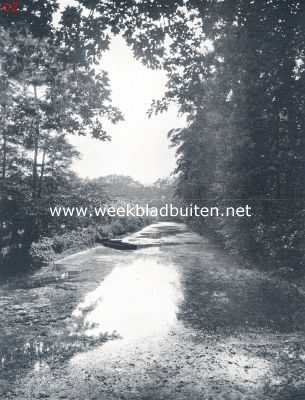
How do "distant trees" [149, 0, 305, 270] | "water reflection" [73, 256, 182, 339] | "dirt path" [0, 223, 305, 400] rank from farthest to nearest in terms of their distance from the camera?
"distant trees" [149, 0, 305, 270] → "water reflection" [73, 256, 182, 339] → "dirt path" [0, 223, 305, 400]

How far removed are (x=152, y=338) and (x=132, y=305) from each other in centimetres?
280

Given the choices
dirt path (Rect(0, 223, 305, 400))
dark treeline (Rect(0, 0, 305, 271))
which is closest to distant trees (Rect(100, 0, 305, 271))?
dark treeline (Rect(0, 0, 305, 271))

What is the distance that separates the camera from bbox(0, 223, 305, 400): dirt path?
5176 mm

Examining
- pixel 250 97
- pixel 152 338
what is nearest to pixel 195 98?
pixel 152 338

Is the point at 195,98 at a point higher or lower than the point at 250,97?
lower

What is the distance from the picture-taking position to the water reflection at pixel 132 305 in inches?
312

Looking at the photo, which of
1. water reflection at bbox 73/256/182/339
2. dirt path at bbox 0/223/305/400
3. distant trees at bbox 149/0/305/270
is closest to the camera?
dirt path at bbox 0/223/305/400

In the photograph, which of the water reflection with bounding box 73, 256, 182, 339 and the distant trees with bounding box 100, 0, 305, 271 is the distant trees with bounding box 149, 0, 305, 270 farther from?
the water reflection with bounding box 73, 256, 182, 339

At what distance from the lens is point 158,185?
137625 mm

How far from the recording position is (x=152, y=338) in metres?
7.26

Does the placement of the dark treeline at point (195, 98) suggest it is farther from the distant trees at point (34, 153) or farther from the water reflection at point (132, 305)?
the water reflection at point (132, 305)

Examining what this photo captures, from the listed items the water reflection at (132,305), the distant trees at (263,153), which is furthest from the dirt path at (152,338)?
the distant trees at (263,153)

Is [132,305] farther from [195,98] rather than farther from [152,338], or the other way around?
[195,98]

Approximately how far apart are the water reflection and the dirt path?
0.03 m
